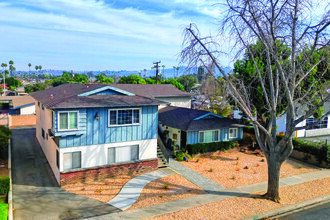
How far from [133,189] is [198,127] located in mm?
9056

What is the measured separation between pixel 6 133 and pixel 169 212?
15849 millimetres

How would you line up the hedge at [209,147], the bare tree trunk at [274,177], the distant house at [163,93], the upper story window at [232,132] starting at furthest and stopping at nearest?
the distant house at [163,93], the upper story window at [232,132], the hedge at [209,147], the bare tree trunk at [274,177]

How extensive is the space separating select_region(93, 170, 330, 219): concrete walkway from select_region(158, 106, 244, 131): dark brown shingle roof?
24.1 ft

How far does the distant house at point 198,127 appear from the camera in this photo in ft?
72.4

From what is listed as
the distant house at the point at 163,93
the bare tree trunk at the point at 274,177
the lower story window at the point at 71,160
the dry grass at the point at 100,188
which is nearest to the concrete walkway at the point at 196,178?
the bare tree trunk at the point at 274,177

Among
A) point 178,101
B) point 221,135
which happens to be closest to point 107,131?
point 221,135

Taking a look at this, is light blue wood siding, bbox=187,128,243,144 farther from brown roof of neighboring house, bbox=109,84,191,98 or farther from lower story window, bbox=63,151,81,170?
brown roof of neighboring house, bbox=109,84,191,98

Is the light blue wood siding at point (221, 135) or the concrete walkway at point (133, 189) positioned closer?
the concrete walkway at point (133, 189)

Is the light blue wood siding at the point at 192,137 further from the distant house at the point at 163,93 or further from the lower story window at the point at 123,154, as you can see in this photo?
the distant house at the point at 163,93

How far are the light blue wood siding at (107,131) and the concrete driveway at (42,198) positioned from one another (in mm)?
2909

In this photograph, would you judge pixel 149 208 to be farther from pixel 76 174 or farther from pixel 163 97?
pixel 163 97

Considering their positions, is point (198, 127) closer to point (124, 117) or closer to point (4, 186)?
point (124, 117)

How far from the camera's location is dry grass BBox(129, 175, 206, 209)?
45.1 feet

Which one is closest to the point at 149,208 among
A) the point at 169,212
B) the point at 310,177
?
the point at 169,212
